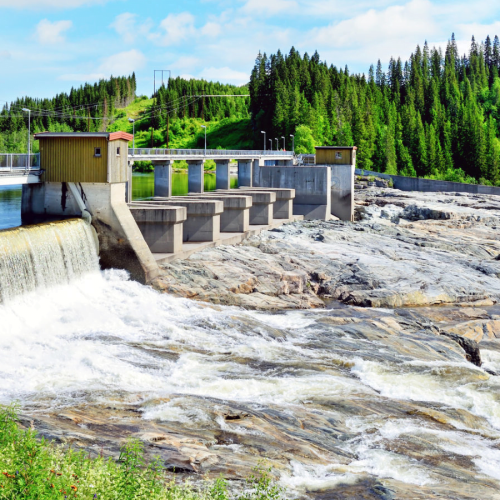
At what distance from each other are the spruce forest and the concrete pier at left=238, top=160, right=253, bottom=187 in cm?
2919

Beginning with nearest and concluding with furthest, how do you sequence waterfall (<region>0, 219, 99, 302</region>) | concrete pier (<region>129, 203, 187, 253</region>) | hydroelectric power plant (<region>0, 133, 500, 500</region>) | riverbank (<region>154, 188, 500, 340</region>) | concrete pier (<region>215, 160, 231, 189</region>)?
hydroelectric power plant (<region>0, 133, 500, 500</region>) < waterfall (<region>0, 219, 99, 302</region>) < riverbank (<region>154, 188, 500, 340</region>) < concrete pier (<region>129, 203, 187, 253</region>) < concrete pier (<region>215, 160, 231, 189</region>)

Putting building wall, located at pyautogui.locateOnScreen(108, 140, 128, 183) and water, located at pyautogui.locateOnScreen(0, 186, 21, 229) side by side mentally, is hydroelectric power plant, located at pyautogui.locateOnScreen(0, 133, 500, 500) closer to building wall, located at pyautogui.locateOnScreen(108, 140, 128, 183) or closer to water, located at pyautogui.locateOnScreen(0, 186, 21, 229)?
building wall, located at pyautogui.locateOnScreen(108, 140, 128, 183)

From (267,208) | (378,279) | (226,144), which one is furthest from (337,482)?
(226,144)

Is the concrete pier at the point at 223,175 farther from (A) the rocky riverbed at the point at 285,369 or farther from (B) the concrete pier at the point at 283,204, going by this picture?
(A) the rocky riverbed at the point at 285,369

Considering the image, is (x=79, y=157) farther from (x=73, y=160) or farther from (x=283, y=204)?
(x=283, y=204)

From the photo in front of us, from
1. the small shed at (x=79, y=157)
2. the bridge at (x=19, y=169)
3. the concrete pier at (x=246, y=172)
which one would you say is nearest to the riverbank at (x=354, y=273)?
the small shed at (x=79, y=157)

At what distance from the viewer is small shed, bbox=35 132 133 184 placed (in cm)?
3506

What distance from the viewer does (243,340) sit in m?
26.9

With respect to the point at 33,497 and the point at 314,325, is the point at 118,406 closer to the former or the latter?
the point at 33,497

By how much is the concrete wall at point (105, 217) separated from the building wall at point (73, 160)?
0.45 meters

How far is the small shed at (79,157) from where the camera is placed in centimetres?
3506

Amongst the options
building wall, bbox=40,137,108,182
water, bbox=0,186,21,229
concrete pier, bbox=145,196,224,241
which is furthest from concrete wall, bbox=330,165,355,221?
building wall, bbox=40,137,108,182

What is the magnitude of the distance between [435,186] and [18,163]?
75.2 meters

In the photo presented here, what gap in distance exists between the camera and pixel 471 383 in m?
23.1
